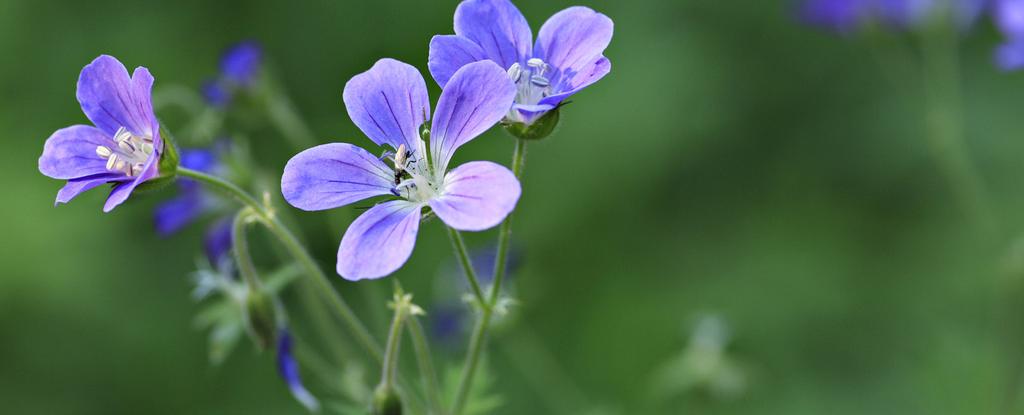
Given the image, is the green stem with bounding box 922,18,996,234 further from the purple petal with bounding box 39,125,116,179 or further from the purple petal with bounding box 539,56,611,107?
the purple petal with bounding box 39,125,116,179

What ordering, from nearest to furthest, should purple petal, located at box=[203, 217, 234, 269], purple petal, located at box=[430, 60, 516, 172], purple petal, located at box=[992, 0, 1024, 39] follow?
purple petal, located at box=[430, 60, 516, 172] < purple petal, located at box=[203, 217, 234, 269] < purple petal, located at box=[992, 0, 1024, 39]

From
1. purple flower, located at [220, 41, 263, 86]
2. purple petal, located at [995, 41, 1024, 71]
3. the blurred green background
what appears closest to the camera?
purple petal, located at [995, 41, 1024, 71]

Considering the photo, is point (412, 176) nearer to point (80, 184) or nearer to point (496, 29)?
point (496, 29)

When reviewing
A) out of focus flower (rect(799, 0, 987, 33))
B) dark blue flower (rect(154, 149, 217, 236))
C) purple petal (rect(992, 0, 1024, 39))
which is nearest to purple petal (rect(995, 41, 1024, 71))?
purple petal (rect(992, 0, 1024, 39))

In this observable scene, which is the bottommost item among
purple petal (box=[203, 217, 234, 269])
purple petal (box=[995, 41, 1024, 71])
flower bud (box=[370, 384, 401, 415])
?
flower bud (box=[370, 384, 401, 415])

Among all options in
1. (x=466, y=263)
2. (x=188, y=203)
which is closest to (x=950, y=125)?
(x=466, y=263)

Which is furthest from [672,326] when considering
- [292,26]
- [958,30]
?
[292,26]
